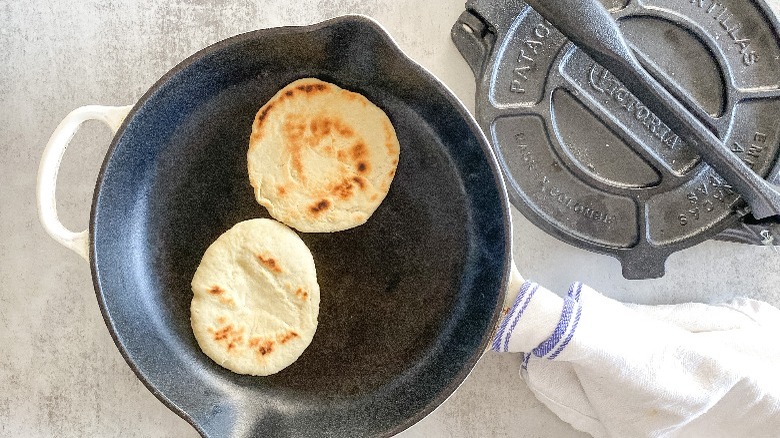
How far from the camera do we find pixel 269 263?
1099mm

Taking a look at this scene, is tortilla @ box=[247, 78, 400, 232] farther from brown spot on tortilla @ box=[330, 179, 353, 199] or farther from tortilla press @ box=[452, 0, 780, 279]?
tortilla press @ box=[452, 0, 780, 279]

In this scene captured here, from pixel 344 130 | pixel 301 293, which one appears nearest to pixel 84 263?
pixel 301 293

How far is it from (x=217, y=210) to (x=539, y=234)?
537 millimetres

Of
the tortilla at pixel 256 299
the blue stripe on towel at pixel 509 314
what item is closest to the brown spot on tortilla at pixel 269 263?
the tortilla at pixel 256 299

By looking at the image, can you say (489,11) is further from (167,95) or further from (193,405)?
(193,405)

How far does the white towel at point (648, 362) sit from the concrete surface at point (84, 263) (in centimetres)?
6

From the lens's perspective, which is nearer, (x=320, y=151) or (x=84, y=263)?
(x=320, y=151)

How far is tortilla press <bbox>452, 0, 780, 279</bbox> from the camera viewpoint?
3.80ft

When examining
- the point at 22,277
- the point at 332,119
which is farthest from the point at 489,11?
the point at 22,277

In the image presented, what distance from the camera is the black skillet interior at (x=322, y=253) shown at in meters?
1.07

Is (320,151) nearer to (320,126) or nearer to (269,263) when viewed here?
(320,126)

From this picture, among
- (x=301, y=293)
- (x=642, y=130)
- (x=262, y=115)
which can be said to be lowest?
(x=301, y=293)

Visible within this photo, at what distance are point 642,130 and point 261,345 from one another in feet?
2.36

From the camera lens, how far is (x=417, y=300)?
1.15 meters
